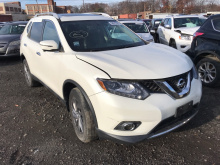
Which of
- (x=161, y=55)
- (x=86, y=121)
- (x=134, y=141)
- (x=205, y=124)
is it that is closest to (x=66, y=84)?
(x=86, y=121)

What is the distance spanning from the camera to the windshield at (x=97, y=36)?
9.69 ft

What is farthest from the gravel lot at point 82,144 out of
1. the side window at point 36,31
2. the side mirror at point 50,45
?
the side window at point 36,31

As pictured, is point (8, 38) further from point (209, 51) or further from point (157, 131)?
point (157, 131)

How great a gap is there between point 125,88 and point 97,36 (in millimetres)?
1446

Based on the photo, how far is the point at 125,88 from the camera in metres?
2.12

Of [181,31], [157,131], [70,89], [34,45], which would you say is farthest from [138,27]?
[157,131]

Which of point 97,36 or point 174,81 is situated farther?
point 97,36

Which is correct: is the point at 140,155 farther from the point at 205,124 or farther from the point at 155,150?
the point at 205,124

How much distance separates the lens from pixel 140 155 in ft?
8.00

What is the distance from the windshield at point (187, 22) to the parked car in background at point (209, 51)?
4106 millimetres

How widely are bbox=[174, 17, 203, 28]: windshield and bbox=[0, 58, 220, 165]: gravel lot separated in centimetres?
550

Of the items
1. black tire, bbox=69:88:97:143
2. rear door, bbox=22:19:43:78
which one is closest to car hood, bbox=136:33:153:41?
rear door, bbox=22:19:43:78

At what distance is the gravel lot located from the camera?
7.84 feet

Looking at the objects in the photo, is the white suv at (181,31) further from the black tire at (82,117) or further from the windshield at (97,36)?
the black tire at (82,117)
